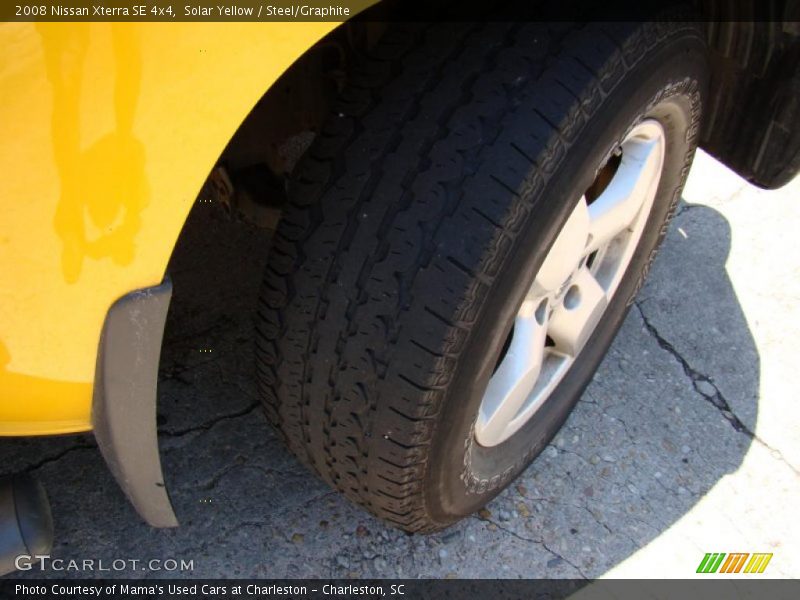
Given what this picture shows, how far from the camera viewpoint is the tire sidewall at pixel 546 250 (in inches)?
50.6

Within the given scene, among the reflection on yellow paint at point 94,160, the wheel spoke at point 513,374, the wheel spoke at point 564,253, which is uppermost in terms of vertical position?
the reflection on yellow paint at point 94,160

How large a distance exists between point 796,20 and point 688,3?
23 centimetres

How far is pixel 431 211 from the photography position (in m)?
1.21

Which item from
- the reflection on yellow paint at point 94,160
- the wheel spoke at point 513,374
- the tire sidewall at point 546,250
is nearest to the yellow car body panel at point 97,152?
the reflection on yellow paint at point 94,160

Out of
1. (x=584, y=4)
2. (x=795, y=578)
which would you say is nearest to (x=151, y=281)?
(x=584, y=4)

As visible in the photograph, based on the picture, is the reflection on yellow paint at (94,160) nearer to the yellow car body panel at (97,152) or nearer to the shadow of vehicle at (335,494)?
the yellow car body panel at (97,152)

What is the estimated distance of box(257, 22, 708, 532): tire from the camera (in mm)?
1214

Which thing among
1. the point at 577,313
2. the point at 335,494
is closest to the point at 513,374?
the point at 577,313

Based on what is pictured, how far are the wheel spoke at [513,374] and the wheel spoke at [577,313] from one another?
0.12 metres

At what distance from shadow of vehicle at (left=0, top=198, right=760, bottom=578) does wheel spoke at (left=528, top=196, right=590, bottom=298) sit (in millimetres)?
634

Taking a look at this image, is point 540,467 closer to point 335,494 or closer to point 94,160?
point 335,494

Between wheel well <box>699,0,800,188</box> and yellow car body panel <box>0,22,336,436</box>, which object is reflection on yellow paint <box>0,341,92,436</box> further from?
wheel well <box>699,0,800,188</box>

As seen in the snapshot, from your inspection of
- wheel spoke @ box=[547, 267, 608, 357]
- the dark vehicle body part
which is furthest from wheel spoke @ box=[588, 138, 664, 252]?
the dark vehicle body part

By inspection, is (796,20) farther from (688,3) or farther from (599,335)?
(599,335)
